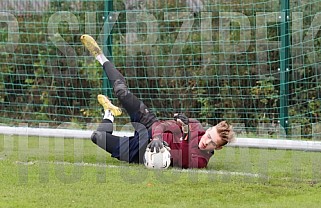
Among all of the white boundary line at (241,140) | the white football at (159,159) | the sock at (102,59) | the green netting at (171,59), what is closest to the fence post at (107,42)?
the green netting at (171,59)

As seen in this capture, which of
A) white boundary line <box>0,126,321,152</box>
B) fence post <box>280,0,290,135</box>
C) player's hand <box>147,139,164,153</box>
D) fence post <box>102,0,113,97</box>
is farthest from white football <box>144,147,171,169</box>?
fence post <box>102,0,113,97</box>

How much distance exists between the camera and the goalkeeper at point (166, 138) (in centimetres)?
672

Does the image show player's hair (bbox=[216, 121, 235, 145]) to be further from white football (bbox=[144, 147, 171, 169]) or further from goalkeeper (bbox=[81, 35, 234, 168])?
white football (bbox=[144, 147, 171, 169])

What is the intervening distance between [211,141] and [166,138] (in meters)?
0.43

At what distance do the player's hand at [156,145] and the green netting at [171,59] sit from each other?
2912 millimetres

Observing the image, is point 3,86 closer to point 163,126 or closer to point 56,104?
point 56,104

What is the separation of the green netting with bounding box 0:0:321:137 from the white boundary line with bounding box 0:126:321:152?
2.81 ft

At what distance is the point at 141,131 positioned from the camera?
7.27 m

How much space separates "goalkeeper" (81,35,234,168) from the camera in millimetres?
6716

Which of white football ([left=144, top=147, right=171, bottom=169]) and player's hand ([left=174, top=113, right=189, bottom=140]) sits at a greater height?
player's hand ([left=174, top=113, right=189, bottom=140])

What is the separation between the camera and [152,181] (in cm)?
616

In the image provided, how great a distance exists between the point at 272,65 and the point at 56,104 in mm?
3140

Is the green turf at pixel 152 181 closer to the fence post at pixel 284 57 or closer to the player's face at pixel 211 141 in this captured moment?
the player's face at pixel 211 141

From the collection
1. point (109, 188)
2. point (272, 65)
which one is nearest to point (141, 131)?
point (109, 188)
